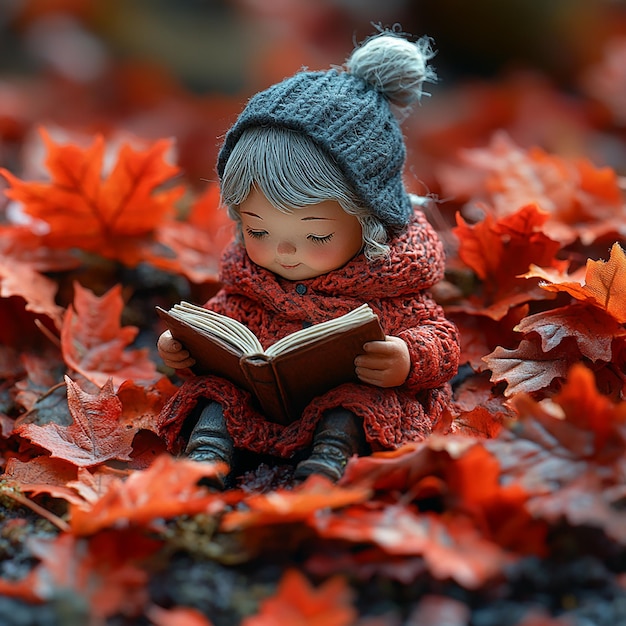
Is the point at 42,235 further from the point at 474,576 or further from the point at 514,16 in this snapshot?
the point at 514,16

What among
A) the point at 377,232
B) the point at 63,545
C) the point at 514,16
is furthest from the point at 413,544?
the point at 514,16

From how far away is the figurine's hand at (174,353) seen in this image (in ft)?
5.72

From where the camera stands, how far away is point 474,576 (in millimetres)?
1239

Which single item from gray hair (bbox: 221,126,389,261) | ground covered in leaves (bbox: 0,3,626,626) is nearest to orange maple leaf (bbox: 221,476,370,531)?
ground covered in leaves (bbox: 0,3,626,626)

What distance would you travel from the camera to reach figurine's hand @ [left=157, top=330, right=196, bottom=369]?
174 cm

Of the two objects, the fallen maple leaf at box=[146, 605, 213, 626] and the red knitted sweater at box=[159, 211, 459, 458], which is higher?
the red knitted sweater at box=[159, 211, 459, 458]

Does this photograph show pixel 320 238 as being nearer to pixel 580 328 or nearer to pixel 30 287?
pixel 580 328

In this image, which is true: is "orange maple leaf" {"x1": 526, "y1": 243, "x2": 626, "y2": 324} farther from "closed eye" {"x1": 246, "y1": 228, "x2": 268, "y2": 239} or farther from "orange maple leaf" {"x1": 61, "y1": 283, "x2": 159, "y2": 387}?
"orange maple leaf" {"x1": 61, "y1": 283, "x2": 159, "y2": 387}

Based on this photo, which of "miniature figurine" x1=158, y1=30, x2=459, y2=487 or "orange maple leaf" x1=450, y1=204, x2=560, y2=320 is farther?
"orange maple leaf" x1=450, y1=204, x2=560, y2=320

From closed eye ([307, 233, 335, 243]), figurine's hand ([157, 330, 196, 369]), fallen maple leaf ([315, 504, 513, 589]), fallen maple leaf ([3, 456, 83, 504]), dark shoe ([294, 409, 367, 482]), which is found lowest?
fallen maple leaf ([3, 456, 83, 504])

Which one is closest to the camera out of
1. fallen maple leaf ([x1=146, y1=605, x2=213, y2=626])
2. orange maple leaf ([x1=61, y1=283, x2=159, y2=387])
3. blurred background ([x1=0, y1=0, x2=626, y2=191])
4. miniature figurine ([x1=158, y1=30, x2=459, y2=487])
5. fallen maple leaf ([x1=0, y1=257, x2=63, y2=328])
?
fallen maple leaf ([x1=146, y1=605, x2=213, y2=626])

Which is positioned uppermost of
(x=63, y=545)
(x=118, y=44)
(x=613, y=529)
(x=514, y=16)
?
(x=514, y=16)

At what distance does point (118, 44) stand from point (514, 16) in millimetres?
2553

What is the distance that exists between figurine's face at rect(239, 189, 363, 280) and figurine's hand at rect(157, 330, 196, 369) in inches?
9.8
